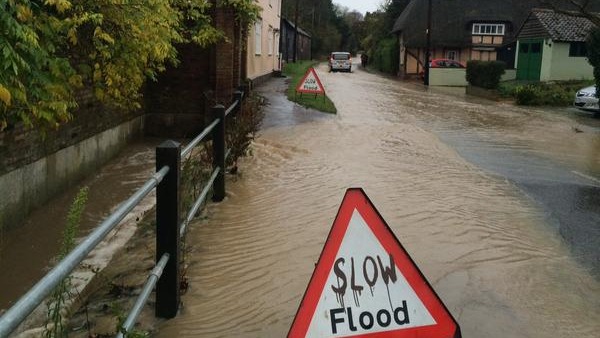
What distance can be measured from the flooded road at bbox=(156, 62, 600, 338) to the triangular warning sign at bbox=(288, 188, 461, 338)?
1396 mm

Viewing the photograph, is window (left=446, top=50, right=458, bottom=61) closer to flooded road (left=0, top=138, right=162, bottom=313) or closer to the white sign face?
flooded road (left=0, top=138, right=162, bottom=313)

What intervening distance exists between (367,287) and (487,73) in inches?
1154

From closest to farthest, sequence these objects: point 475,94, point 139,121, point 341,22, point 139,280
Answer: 1. point 139,280
2. point 139,121
3. point 475,94
4. point 341,22

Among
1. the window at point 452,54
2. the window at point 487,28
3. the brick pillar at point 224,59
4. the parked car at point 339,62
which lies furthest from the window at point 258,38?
the window at point 487,28

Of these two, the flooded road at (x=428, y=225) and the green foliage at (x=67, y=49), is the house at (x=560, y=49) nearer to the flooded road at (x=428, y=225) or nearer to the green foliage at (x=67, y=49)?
the flooded road at (x=428, y=225)

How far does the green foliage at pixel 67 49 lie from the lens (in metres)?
4.91

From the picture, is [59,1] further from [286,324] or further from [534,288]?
[534,288]

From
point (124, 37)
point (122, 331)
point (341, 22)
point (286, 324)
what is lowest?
point (286, 324)

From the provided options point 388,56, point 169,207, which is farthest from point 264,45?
point 169,207

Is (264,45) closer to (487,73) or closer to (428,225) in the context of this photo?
(487,73)

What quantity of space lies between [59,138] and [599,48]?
17.3 m

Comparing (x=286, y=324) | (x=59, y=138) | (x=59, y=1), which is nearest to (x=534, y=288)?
(x=286, y=324)

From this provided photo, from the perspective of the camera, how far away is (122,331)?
110 inches

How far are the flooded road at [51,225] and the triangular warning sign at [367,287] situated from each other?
366 cm
